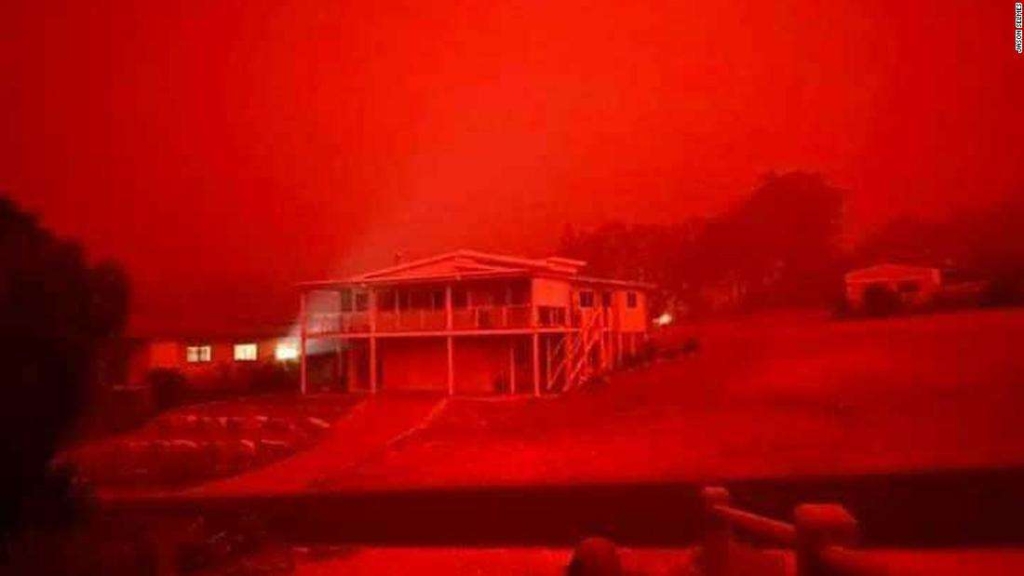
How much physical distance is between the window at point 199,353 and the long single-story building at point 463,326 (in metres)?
4.53

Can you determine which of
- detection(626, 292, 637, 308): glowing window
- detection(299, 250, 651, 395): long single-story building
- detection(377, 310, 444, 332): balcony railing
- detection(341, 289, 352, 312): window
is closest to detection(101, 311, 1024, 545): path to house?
detection(299, 250, 651, 395): long single-story building

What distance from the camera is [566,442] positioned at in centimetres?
2730

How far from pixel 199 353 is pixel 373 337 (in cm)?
892

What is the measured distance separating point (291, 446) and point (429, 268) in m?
15.3

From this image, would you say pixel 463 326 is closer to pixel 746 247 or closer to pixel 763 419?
pixel 763 419

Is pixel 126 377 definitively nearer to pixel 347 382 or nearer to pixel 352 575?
pixel 347 382

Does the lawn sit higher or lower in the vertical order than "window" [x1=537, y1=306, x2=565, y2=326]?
lower

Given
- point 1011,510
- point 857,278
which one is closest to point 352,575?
point 1011,510

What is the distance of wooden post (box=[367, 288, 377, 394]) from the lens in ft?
135

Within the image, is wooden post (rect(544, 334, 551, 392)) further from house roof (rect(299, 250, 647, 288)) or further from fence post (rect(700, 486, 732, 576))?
fence post (rect(700, 486, 732, 576))

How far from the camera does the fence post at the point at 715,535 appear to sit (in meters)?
8.06

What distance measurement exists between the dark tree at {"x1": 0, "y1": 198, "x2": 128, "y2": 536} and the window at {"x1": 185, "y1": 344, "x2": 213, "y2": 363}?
37503 mm

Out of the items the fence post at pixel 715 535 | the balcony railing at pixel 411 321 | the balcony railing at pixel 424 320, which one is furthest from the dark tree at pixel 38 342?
the balcony railing at pixel 411 321

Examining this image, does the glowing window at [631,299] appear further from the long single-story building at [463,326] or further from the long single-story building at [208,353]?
the long single-story building at [208,353]
